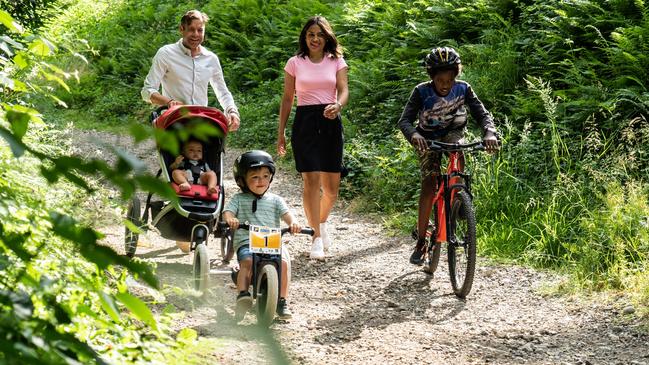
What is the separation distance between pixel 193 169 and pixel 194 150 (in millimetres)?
179

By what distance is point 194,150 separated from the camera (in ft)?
25.1

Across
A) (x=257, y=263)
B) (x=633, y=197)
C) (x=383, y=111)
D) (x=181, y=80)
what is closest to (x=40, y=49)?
(x=257, y=263)

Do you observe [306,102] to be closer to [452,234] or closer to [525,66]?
[452,234]

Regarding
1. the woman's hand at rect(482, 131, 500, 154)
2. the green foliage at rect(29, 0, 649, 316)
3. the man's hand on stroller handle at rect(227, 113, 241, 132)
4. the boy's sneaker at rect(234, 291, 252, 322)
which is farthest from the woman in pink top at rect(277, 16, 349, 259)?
the boy's sneaker at rect(234, 291, 252, 322)

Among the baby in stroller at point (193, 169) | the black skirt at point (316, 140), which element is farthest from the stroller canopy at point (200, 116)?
the black skirt at point (316, 140)

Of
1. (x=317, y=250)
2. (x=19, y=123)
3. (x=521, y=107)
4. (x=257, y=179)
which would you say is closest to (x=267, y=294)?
(x=257, y=179)

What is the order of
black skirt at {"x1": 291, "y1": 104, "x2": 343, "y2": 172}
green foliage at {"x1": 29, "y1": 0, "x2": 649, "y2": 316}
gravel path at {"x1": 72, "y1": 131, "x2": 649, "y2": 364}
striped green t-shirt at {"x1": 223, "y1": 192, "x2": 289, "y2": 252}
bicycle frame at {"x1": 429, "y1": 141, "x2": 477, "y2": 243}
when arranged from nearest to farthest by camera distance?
gravel path at {"x1": 72, "y1": 131, "x2": 649, "y2": 364}, striped green t-shirt at {"x1": 223, "y1": 192, "x2": 289, "y2": 252}, bicycle frame at {"x1": 429, "y1": 141, "x2": 477, "y2": 243}, green foliage at {"x1": 29, "y1": 0, "x2": 649, "y2": 316}, black skirt at {"x1": 291, "y1": 104, "x2": 343, "y2": 172}

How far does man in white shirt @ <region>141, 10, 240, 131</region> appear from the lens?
8148 mm

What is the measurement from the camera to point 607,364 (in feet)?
19.2

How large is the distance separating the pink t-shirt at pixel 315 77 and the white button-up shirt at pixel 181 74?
2.86ft

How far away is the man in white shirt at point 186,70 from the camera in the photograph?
8.15 meters

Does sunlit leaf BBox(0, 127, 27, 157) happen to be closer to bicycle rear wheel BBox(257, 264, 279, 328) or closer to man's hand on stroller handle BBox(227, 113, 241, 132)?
bicycle rear wheel BBox(257, 264, 279, 328)

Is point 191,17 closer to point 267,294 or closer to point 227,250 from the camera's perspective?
point 227,250

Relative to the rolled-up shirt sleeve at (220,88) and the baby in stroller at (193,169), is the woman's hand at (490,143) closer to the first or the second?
the baby in stroller at (193,169)
